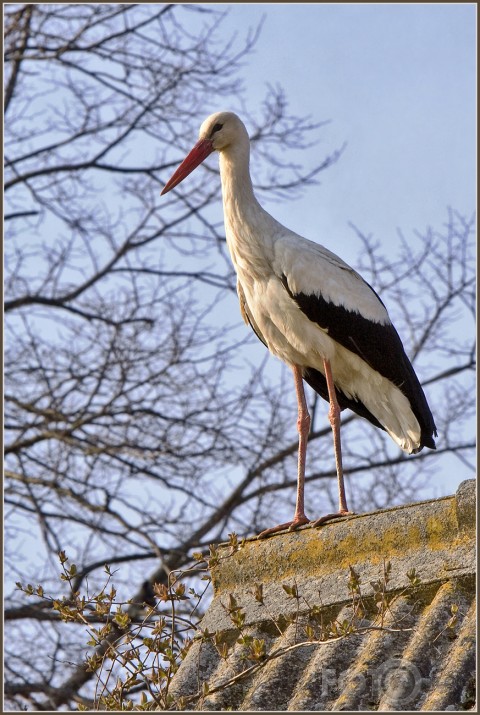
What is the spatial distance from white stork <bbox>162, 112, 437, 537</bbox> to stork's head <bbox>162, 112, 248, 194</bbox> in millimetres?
109

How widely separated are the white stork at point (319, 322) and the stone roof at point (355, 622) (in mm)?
1681

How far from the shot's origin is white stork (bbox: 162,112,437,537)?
5.95 metres

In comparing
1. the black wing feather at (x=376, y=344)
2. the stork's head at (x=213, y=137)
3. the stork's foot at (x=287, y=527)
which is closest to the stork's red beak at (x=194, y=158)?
the stork's head at (x=213, y=137)

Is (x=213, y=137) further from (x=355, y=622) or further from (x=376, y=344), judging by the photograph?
(x=355, y=622)

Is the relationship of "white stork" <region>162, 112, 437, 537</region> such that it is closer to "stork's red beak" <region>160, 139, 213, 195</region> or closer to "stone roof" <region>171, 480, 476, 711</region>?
"stork's red beak" <region>160, 139, 213, 195</region>

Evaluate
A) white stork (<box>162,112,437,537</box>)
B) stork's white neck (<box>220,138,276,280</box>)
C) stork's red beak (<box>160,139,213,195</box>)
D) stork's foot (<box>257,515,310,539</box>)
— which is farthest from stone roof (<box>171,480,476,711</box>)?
stork's red beak (<box>160,139,213,195</box>)

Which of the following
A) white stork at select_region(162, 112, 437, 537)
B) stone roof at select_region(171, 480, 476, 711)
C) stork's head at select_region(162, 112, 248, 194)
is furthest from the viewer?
stork's head at select_region(162, 112, 248, 194)

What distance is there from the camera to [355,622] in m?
3.62

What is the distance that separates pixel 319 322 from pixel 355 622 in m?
2.53

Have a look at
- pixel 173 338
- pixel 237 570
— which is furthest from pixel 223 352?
pixel 237 570

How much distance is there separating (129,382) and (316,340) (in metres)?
5.47

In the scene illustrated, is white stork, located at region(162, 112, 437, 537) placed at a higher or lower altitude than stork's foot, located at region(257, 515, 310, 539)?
higher

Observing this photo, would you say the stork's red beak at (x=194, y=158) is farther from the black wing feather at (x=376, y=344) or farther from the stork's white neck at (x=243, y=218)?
the black wing feather at (x=376, y=344)

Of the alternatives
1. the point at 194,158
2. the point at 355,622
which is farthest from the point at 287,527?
the point at 194,158
